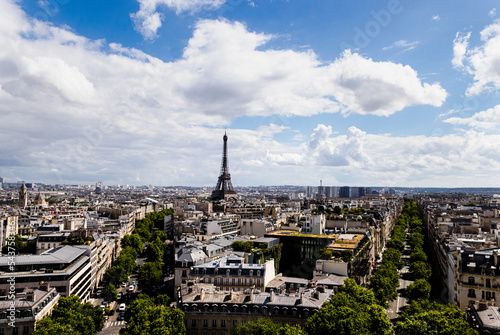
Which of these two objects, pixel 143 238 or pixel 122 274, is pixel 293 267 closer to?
pixel 122 274

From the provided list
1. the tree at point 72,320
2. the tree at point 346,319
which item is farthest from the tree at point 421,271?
the tree at point 72,320

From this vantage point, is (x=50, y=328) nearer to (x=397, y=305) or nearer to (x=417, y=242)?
(x=397, y=305)

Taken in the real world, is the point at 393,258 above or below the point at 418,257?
below

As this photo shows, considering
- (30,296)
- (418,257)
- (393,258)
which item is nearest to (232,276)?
(30,296)

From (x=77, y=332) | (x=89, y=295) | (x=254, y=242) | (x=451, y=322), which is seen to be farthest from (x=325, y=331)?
(x=89, y=295)

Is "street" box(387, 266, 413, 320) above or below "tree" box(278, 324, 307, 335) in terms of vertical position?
below

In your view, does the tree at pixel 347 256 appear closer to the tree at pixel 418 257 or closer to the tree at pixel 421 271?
the tree at pixel 421 271

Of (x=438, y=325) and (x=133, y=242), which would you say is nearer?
(x=438, y=325)

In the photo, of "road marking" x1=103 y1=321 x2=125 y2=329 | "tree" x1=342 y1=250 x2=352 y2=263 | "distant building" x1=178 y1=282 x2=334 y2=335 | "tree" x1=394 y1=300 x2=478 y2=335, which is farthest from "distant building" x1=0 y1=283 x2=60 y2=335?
"tree" x1=342 y1=250 x2=352 y2=263

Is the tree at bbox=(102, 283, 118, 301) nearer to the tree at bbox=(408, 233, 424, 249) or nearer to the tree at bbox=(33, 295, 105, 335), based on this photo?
the tree at bbox=(33, 295, 105, 335)
